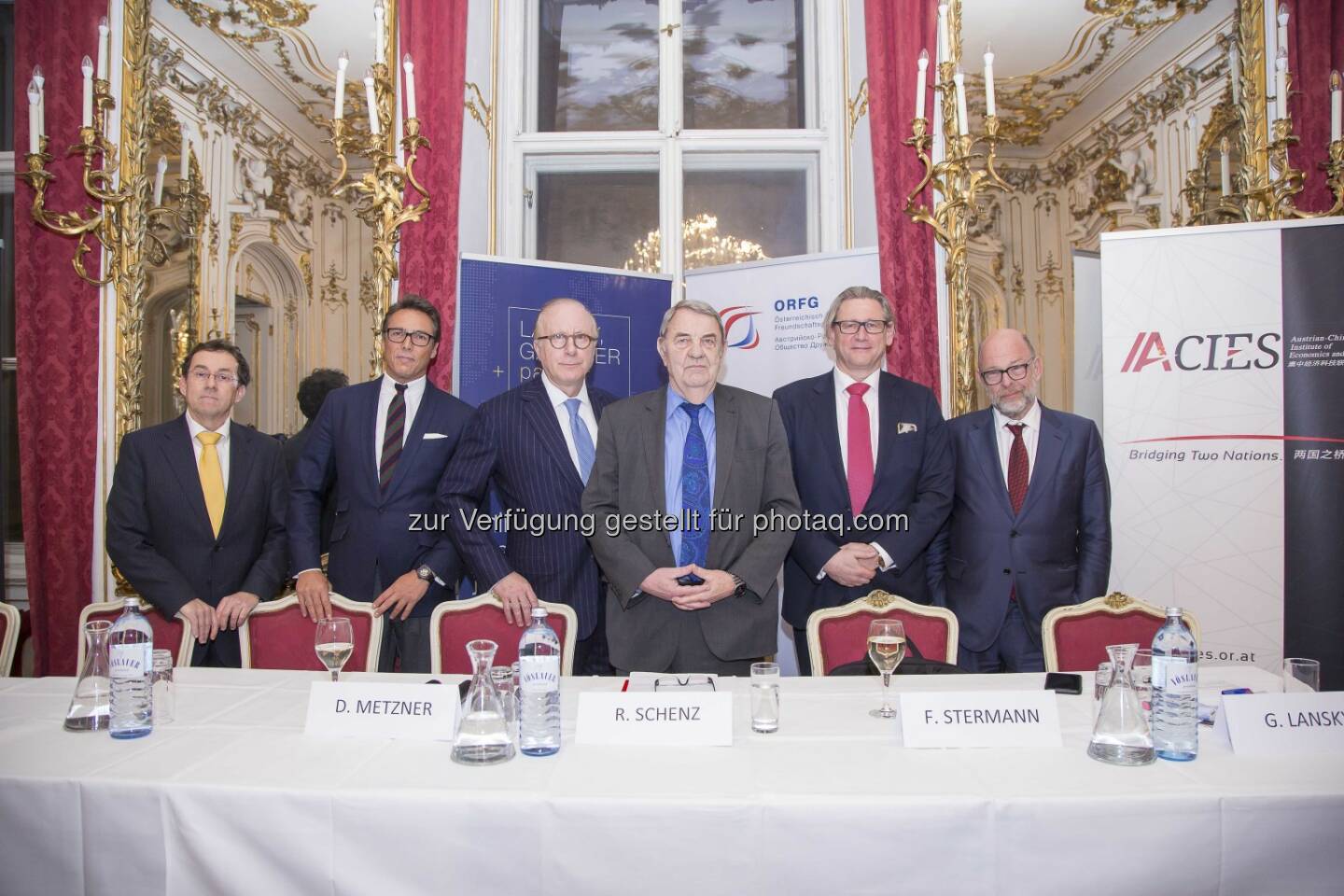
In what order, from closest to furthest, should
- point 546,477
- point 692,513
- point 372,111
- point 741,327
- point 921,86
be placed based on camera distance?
point 692,513, point 546,477, point 372,111, point 921,86, point 741,327

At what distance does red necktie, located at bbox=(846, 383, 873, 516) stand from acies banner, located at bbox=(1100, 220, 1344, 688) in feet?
3.76

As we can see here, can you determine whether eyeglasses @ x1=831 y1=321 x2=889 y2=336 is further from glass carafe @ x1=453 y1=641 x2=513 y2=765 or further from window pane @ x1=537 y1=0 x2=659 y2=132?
Answer: window pane @ x1=537 y1=0 x2=659 y2=132

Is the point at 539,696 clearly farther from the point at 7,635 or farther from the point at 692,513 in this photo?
the point at 7,635

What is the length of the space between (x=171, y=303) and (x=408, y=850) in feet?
10.9

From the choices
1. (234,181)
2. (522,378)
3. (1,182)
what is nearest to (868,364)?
(522,378)

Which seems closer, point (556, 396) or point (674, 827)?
point (674, 827)

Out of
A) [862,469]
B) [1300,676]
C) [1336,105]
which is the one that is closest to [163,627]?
[862,469]

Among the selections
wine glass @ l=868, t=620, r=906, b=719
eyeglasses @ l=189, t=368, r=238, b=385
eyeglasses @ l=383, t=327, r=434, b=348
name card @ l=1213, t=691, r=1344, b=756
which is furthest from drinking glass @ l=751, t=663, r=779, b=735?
eyeglasses @ l=189, t=368, r=238, b=385

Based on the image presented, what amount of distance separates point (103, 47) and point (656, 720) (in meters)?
3.85

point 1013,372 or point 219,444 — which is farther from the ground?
point 1013,372

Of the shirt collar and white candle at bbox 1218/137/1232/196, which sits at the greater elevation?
white candle at bbox 1218/137/1232/196

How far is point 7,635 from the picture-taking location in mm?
2219

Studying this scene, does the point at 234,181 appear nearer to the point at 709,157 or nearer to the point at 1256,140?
the point at 709,157

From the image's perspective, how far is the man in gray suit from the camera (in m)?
2.25
